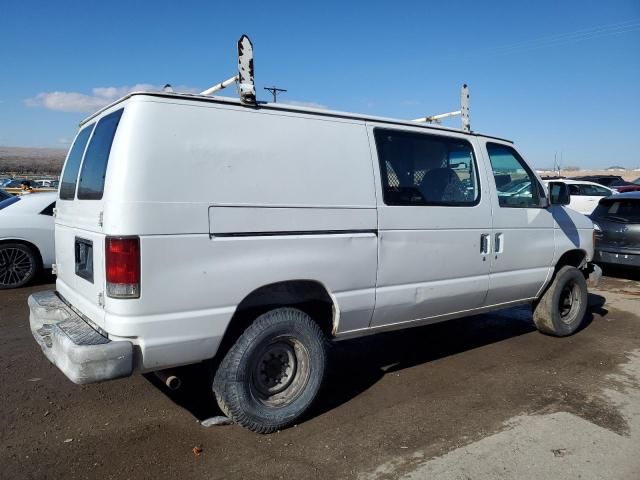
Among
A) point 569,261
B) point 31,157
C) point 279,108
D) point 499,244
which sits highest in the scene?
point 31,157

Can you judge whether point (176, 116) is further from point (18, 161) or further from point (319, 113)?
point (18, 161)

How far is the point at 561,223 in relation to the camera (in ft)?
18.6

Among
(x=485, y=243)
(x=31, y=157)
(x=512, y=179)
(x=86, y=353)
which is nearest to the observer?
(x=86, y=353)

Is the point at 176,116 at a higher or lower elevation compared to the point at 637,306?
higher

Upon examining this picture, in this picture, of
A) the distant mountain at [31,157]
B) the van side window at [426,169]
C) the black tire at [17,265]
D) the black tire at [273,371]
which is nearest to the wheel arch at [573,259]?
the van side window at [426,169]

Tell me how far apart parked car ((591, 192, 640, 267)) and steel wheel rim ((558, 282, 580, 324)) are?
3.77 metres

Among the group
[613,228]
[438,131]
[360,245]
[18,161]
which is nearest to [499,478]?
[360,245]

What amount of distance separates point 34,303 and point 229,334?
1.67 m

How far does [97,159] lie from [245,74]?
1.13 metres

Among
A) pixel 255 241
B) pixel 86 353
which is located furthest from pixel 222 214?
pixel 86 353

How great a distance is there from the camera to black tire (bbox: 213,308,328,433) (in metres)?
3.44

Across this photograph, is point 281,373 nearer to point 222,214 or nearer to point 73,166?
point 222,214

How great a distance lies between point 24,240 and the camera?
780cm

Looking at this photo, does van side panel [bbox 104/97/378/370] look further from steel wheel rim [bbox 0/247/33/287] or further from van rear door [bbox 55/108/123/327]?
steel wheel rim [bbox 0/247/33/287]
